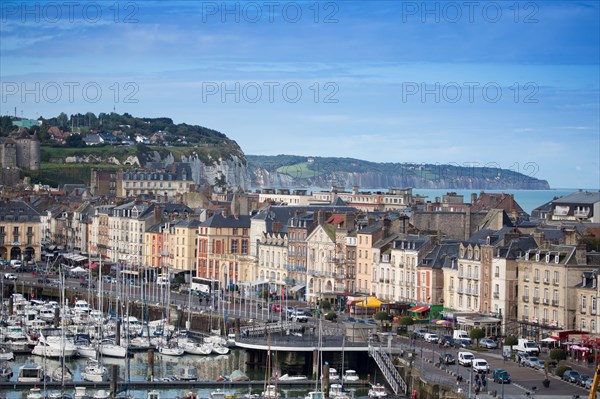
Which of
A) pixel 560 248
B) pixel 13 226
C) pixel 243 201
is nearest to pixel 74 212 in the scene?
pixel 13 226

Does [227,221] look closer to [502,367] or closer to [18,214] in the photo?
[18,214]

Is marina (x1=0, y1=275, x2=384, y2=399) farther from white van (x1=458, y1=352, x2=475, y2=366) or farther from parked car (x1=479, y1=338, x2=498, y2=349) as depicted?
parked car (x1=479, y1=338, x2=498, y2=349)

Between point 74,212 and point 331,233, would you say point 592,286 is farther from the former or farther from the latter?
point 74,212

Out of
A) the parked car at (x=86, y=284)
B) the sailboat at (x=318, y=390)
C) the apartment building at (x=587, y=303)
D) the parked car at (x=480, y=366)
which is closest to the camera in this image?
the sailboat at (x=318, y=390)

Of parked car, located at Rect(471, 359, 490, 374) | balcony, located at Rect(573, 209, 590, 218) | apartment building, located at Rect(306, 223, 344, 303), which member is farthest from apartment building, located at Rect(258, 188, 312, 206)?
parked car, located at Rect(471, 359, 490, 374)

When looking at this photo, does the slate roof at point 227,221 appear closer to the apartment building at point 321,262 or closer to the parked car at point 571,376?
the apartment building at point 321,262

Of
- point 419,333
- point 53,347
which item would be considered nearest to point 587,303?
point 419,333

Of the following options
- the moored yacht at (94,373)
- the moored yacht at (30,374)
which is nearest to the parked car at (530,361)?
the moored yacht at (94,373)
